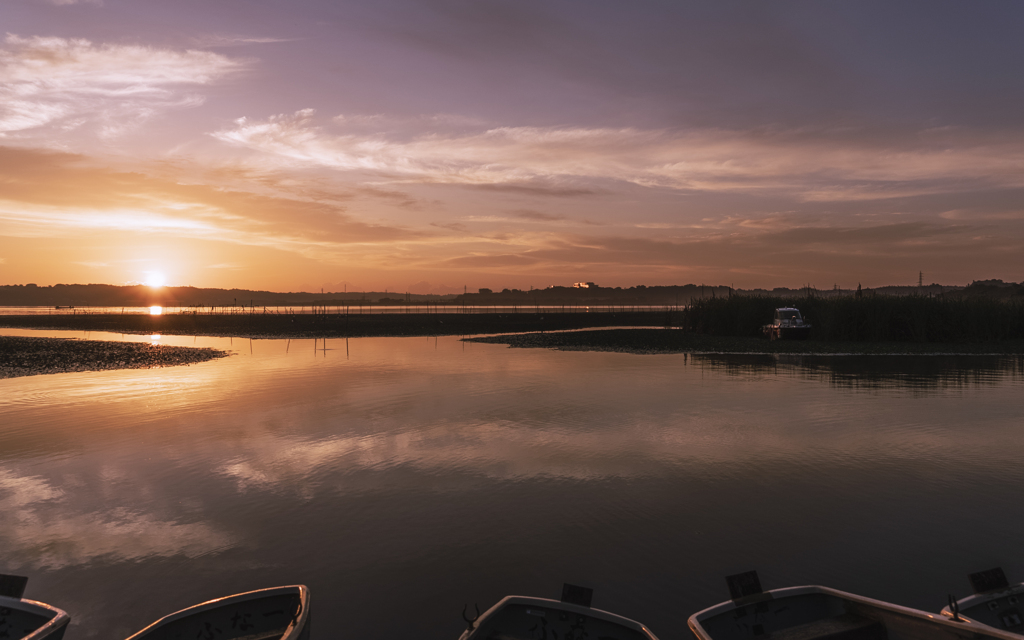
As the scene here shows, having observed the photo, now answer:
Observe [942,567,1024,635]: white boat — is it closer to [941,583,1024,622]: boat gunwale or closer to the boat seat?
[941,583,1024,622]: boat gunwale

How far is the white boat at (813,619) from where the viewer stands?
5867mm

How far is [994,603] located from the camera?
6.29 m

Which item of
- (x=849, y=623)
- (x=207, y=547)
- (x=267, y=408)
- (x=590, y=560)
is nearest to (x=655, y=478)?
(x=590, y=560)

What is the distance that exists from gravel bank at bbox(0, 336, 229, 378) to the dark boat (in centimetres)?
4150

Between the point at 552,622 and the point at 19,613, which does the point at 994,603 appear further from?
the point at 19,613

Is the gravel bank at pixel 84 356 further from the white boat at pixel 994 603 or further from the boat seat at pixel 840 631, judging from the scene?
the white boat at pixel 994 603

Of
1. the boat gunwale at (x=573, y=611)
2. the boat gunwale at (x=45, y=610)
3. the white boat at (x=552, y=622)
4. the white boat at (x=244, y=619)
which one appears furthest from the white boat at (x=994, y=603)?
the boat gunwale at (x=45, y=610)

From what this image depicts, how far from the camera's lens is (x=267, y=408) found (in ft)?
65.4

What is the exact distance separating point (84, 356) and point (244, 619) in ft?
129

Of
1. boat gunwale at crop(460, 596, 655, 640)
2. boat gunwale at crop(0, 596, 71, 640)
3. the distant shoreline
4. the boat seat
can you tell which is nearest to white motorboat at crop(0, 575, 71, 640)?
boat gunwale at crop(0, 596, 71, 640)

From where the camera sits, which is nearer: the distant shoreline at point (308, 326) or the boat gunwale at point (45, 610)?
the boat gunwale at point (45, 610)

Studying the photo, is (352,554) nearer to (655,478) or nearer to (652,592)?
(652,592)

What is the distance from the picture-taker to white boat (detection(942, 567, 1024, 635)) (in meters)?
6.15

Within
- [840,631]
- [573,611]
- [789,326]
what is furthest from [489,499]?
[789,326]
